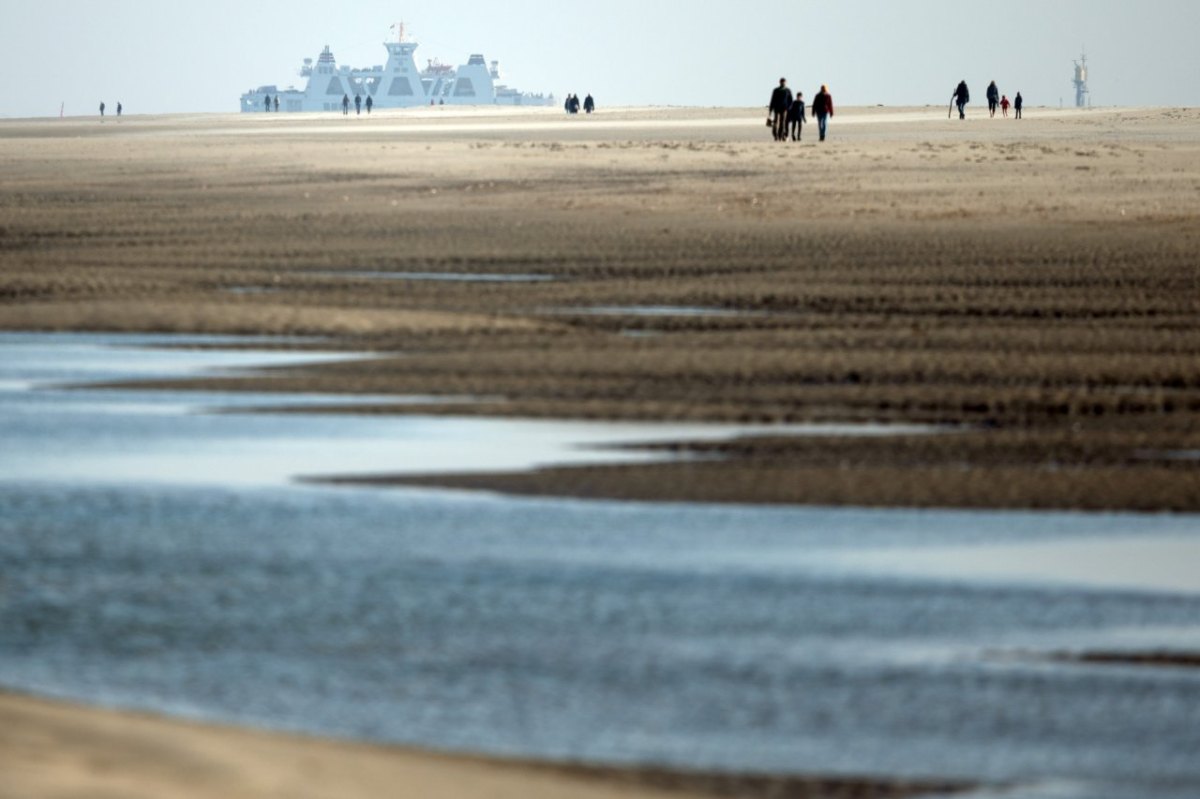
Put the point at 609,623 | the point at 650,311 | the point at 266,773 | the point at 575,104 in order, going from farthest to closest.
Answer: the point at 575,104 < the point at 650,311 < the point at 609,623 < the point at 266,773

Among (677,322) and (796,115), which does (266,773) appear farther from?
(796,115)

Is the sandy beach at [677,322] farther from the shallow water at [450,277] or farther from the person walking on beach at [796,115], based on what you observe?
the person walking on beach at [796,115]

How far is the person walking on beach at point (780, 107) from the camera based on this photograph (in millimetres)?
41094

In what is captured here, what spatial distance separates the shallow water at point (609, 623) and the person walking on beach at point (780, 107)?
3471cm

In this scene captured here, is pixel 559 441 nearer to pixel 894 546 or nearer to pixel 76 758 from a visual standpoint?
pixel 894 546

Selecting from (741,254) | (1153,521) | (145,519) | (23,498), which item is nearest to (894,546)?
(1153,521)

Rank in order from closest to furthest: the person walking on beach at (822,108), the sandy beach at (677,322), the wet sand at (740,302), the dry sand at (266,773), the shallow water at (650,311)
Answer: the dry sand at (266,773) < the sandy beach at (677,322) < the wet sand at (740,302) < the shallow water at (650,311) < the person walking on beach at (822,108)

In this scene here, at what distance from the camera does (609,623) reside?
488cm

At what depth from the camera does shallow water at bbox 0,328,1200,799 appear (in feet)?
13.1

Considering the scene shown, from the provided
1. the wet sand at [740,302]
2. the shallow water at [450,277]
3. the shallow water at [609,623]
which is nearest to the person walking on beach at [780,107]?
the wet sand at [740,302]

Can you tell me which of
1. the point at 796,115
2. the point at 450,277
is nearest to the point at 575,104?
the point at 796,115

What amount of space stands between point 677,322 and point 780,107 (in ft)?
102

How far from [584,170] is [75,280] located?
16.5 m

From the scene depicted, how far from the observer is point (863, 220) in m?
18.1
